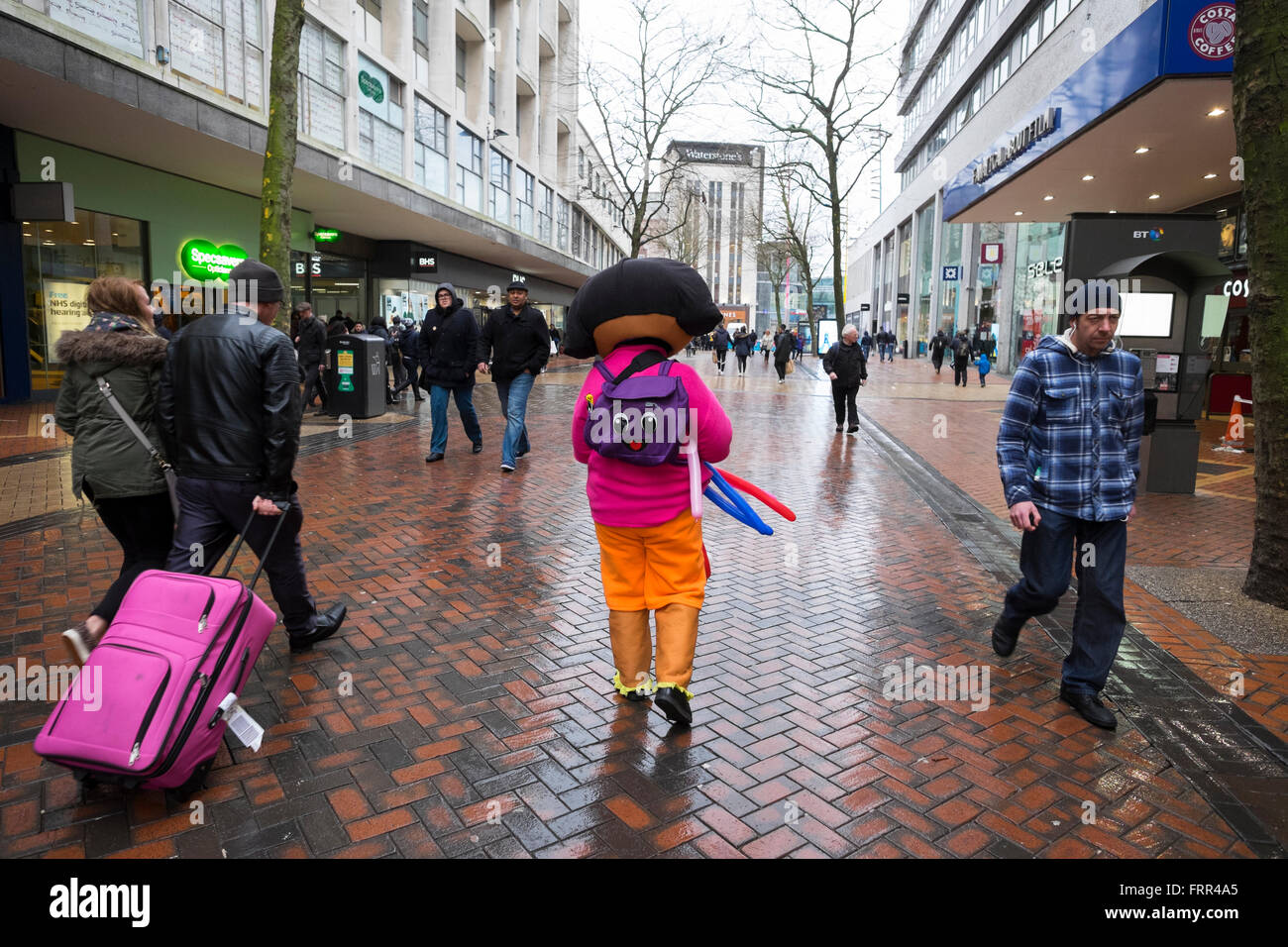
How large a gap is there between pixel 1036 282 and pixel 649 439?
2862 cm

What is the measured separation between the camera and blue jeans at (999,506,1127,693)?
11.9 ft

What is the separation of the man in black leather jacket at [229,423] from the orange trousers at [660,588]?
55.5 inches

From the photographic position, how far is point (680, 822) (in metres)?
2.85

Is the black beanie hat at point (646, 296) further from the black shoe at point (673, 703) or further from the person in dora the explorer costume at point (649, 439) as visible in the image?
the black shoe at point (673, 703)

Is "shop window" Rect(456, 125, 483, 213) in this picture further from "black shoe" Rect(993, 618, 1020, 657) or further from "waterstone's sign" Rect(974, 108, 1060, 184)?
"black shoe" Rect(993, 618, 1020, 657)

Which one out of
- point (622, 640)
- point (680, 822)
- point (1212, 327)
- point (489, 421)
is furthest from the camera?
point (489, 421)

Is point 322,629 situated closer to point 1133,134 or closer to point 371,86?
point 1133,134

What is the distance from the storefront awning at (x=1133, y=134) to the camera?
10.0m

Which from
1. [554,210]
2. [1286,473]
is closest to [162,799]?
[1286,473]

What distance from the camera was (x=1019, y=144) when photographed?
52.6 feet

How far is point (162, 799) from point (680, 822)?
5.79 feet

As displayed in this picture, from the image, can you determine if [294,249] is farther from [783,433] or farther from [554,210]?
[554,210]

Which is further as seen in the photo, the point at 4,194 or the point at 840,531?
the point at 4,194
